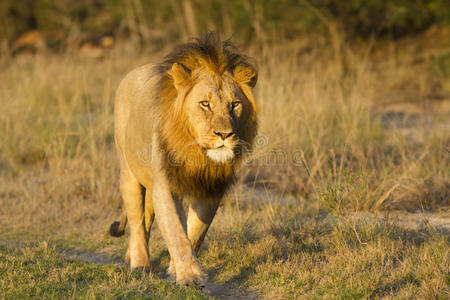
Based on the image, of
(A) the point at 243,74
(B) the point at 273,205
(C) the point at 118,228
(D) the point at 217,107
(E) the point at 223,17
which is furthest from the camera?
(E) the point at 223,17

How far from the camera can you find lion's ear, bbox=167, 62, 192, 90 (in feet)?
12.0

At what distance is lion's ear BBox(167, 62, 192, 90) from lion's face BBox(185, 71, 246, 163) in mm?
57

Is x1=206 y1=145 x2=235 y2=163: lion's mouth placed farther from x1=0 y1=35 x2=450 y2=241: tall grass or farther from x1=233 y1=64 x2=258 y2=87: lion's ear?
x1=0 y1=35 x2=450 y2=241: tall grass

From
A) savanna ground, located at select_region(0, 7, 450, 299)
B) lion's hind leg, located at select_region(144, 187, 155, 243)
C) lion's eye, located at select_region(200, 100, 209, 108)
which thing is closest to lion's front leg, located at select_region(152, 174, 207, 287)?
savanna ground, located at select_region(0, 7, 450, 299)

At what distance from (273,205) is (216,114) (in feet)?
6.98

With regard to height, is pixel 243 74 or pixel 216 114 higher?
pixel 243 74

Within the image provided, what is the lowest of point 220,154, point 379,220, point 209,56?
point 379,220

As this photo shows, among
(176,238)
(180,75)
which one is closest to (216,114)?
(180,75)

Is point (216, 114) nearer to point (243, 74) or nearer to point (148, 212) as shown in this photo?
point (243, 74)

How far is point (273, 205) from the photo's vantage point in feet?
18.0

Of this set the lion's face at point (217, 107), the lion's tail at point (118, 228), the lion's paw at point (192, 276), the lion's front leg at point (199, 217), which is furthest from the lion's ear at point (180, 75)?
the lion's tail at point (118, 228)

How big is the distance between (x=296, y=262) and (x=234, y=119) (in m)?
1.14

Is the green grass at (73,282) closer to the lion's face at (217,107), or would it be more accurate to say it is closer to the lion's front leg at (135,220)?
the lion's front leg at (135,220)

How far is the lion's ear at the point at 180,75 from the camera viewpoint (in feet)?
12.0
